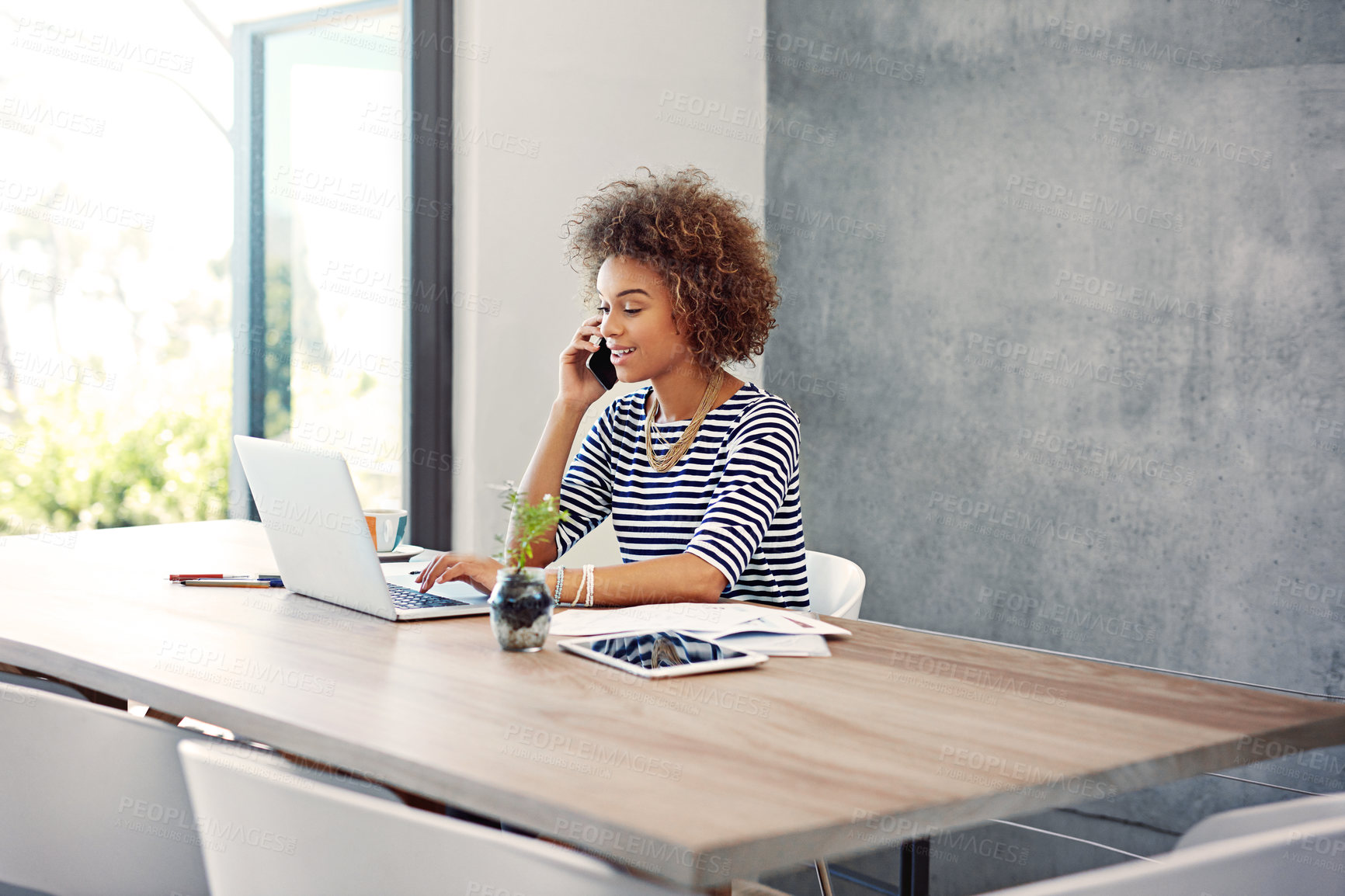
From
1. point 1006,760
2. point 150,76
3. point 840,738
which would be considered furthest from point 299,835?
point 150,76

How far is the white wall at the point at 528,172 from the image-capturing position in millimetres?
3336

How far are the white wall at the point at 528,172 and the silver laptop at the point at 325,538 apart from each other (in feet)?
5.51

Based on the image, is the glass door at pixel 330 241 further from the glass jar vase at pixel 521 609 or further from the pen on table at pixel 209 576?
the glass jar vase at pixel 521 609

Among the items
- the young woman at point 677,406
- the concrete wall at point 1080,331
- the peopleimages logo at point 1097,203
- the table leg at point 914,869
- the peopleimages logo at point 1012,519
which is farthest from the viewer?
the peopleimages logo at point 1012,519

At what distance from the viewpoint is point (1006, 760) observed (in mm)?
1000

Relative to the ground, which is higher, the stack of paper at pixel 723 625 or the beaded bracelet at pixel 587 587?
the beaded bracelet at pixel 587 587

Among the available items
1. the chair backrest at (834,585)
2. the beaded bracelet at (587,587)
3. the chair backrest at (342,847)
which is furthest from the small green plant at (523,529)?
the chair backrest at (834,585)

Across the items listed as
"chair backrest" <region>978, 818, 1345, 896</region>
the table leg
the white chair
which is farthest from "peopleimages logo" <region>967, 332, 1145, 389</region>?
the white chair

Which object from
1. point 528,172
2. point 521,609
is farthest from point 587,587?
point 528,172

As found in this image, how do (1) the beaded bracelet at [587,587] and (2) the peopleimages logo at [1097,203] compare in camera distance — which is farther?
(2) the peopleimages logo at [1097,203]

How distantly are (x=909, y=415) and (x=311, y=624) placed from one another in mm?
2408

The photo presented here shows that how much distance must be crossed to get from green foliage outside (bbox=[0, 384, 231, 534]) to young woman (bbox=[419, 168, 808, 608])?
4.62ft

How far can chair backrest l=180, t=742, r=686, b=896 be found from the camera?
781 millimetres

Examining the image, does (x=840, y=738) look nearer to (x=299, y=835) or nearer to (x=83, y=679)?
(x=299, y=835)
